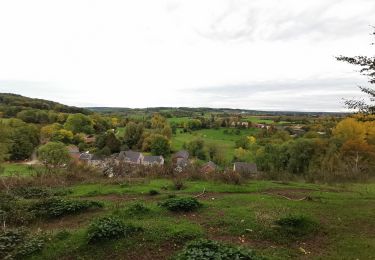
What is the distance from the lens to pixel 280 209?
10664 millimetres

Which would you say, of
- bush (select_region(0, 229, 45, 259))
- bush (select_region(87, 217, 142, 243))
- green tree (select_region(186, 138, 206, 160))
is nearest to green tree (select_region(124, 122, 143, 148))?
green tree (select_region(186, 138, 206, 160))

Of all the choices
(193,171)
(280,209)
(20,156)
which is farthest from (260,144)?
(280,209)

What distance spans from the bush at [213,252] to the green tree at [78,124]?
96681mm

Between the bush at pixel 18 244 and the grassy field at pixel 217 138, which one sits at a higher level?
the bush at pixel 18 244

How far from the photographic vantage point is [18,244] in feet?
24.4

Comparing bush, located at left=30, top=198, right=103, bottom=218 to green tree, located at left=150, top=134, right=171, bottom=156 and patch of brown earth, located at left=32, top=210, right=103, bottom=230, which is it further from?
green tree, located at left=150, top=134, right=171, bottom=156

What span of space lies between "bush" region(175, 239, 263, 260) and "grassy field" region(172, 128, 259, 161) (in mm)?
63259

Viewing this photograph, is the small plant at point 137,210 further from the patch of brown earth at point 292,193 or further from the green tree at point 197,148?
the green tree at point 197,148

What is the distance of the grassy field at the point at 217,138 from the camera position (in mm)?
79025

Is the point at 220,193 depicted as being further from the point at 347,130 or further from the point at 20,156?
Result: the point at 20,156

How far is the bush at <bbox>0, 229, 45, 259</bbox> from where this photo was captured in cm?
704

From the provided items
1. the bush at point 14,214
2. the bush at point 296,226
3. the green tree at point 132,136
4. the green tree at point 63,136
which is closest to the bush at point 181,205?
the bush at point 296,226

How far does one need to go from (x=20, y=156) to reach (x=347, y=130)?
202ft

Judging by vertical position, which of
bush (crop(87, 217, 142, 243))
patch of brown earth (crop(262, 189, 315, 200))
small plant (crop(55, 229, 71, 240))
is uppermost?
bush (crop(87, 217, 142, 243))
